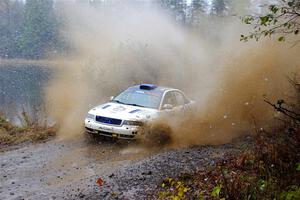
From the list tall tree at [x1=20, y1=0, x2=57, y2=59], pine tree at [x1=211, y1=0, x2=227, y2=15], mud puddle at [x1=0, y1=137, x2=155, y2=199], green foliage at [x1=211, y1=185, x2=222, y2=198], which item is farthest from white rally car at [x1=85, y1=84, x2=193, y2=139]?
tall tree at [x1=20, y1=0, x2=57, y2=59]

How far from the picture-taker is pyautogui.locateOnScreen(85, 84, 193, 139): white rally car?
11.3 meters

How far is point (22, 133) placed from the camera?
13.5 m

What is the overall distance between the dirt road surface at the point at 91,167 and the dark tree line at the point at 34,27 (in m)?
44.9

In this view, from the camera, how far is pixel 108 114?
37.9 ft

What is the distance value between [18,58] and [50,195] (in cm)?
7243

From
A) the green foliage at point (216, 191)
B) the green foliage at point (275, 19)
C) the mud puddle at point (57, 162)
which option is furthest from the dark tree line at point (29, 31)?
the green foliage at point (216, 191)

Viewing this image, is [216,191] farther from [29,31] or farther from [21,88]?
[29,31]

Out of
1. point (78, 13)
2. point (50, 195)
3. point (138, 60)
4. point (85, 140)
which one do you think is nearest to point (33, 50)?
point (78, 13)

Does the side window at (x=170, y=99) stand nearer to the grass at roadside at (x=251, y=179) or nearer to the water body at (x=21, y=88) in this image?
the grass at roadside at (x=251, y=179)

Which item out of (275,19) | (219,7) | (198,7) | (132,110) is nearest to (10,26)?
(198,7)

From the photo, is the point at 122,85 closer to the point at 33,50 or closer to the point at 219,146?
the point at 219,146

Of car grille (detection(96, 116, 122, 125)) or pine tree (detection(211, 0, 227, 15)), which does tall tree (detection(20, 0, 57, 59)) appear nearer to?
pine tree (detection(211, 0, 227, 15))

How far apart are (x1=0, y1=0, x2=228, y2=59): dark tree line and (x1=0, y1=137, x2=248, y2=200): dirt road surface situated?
44.9m

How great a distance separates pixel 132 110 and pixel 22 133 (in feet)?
14.3
